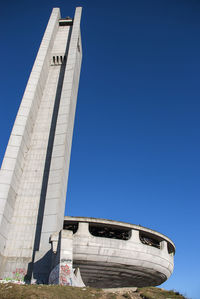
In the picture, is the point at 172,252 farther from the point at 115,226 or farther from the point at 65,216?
the point at 65,216

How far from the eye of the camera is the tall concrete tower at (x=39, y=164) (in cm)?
1945

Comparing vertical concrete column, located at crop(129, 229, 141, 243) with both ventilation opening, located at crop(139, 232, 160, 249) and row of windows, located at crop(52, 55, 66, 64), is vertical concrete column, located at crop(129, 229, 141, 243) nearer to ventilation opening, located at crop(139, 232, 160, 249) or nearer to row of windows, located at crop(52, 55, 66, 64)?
ventilation opening, located at crop(139, 232, 160, 249)

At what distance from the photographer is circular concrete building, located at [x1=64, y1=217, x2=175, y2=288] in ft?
64.6

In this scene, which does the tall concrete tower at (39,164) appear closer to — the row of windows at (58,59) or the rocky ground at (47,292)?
the row of windows at (58,59)

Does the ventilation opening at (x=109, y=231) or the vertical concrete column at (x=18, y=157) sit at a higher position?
the vertical concrete column at (x=18, y=157)

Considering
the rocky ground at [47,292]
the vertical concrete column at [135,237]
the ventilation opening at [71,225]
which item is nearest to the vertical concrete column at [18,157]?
the ventilation opening at [71,225]

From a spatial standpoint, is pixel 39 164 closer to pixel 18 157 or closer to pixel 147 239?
pixel 18 157

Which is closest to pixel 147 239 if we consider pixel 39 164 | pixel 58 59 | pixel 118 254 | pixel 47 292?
pixel 118 254

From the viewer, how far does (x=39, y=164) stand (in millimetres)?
24312

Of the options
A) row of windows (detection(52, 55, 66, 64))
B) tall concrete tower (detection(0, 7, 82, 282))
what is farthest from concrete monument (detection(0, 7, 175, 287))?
row of windows (detection(52, 55, 66, 64))

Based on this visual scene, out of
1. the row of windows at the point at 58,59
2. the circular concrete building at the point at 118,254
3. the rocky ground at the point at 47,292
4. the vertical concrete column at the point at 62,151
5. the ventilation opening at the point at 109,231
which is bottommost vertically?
the rocky ground at the point at 47,292

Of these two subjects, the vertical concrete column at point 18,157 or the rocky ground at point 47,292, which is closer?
the rocky ground at point 47,292

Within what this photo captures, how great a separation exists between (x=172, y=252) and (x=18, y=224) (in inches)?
570

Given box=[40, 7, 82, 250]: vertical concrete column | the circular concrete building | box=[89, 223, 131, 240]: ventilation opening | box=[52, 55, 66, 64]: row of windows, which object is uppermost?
box=[52, 55, 66, 64]: row of windows
